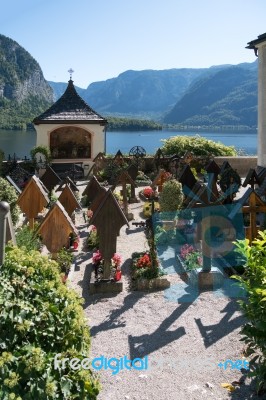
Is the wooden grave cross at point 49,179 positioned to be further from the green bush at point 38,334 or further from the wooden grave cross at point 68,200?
the green bush at point 38,334

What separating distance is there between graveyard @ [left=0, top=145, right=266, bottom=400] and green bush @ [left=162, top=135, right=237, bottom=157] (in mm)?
11344

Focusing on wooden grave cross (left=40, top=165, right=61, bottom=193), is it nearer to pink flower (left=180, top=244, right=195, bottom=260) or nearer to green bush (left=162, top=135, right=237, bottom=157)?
pink flower (left=180, top=244, right=195, bottom=260)

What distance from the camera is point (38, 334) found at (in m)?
3.38

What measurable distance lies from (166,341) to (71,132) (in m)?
20.0

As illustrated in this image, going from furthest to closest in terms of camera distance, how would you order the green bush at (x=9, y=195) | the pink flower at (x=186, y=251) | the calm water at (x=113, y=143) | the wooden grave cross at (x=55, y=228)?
the calm water at (x=113, y=143) → the green bush at (x=9, y=195) → the pink flower at (x=186, y=251) → the wooden grave cross at (x=55, y=228)

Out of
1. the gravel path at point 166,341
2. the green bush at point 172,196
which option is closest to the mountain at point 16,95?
the green bush at point 172,196

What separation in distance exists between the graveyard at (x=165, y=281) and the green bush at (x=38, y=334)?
282mm

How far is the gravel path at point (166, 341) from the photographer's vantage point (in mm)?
5133

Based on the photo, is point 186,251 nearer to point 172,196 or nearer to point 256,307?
point 172,196

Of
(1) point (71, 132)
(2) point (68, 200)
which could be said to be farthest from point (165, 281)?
(1) point (71, 132)

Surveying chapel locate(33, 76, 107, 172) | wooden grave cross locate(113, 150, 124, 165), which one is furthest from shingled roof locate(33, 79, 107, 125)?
wooden grave cross locate(113, 150, 124, 165)

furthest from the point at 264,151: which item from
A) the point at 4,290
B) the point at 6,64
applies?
the point at 6,64

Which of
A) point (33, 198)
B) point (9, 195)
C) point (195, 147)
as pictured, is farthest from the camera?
point (195, 147)

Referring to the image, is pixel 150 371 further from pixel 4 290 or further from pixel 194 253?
pixel 194 253
